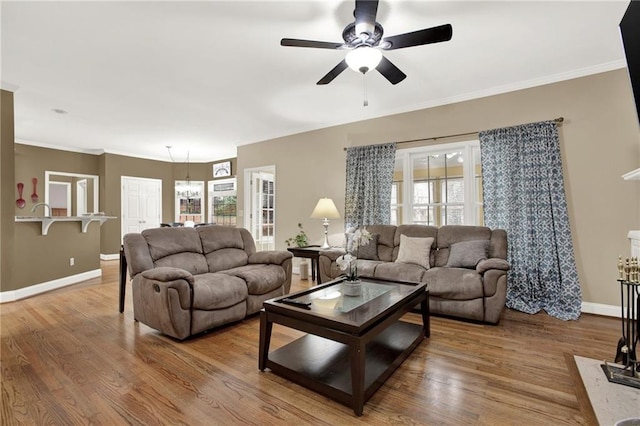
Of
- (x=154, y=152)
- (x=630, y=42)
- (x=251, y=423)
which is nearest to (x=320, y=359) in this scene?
(x=251, y=423)

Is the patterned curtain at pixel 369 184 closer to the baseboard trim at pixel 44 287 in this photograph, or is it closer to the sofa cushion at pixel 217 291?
the sofa cushion at pixel 217 291

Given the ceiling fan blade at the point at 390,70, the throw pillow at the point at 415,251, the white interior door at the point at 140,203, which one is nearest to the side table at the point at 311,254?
the throw pillow at the point at 415,251

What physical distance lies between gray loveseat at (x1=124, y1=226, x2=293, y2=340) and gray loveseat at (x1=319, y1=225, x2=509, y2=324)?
1086 mm

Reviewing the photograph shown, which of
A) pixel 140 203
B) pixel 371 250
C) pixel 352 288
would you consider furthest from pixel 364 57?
pixel 140 203

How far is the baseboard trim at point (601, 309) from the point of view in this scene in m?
3.37

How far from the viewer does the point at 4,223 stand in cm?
392

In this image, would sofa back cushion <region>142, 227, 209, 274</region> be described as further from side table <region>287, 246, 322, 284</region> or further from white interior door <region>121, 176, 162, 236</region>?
white interior door <region>121, 176, 162, 236</region>

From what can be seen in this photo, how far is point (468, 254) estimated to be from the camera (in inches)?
140

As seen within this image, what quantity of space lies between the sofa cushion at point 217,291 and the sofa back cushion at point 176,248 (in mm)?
427

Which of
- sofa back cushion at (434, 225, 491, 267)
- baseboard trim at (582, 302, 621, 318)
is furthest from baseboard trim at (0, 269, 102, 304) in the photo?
baseboard trim at (582, 302, 621, 318)

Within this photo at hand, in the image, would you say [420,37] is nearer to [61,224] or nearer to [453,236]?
[453,236]

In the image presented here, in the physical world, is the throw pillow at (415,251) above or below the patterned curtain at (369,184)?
below

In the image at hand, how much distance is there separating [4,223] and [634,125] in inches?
292

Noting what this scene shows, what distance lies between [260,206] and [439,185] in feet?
12.8
